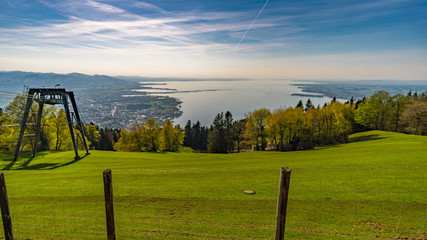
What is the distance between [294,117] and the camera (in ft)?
154

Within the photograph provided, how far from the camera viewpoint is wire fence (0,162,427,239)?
767 cm

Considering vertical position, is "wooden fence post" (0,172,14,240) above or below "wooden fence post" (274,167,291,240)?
below

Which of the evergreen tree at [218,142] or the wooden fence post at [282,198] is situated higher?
the wooden fence post at [282,198]

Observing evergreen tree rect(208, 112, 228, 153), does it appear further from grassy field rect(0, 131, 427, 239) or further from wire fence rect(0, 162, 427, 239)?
wire fence rect(0, 162, 427, 239)

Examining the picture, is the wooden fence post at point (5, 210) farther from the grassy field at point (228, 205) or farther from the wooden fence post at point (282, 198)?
the wooden fence post at point (282, 198)

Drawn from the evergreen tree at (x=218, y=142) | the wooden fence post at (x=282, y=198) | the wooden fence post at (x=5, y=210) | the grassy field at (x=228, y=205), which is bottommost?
the evergreen tree at (x=218, y=142)

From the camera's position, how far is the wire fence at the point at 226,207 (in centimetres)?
767

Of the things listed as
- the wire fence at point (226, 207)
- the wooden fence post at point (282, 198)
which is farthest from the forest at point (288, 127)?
the wooden fence post at point (282, 198)

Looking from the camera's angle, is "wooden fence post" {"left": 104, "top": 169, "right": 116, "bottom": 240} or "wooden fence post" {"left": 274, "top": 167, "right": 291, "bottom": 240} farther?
"wooden fence post" {"left": 104, "top": 169, "right": 116, "bottom": 240}

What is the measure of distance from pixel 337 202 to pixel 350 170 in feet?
25.5

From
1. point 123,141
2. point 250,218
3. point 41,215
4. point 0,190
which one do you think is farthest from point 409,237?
point 123,141

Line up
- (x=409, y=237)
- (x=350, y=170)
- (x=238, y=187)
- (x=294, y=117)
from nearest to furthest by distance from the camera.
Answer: (x=409, y=237), (x=238, y=187), (x=350, y=170), (x=294, y=117)

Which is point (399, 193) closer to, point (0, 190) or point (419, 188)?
point (419, 188)

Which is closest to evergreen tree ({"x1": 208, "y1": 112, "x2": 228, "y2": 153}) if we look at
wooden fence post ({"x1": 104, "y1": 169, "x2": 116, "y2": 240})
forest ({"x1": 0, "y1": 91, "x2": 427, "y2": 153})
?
forest ({"x1": 0, "y1": 91, "x2": 427, "y2": 153})
